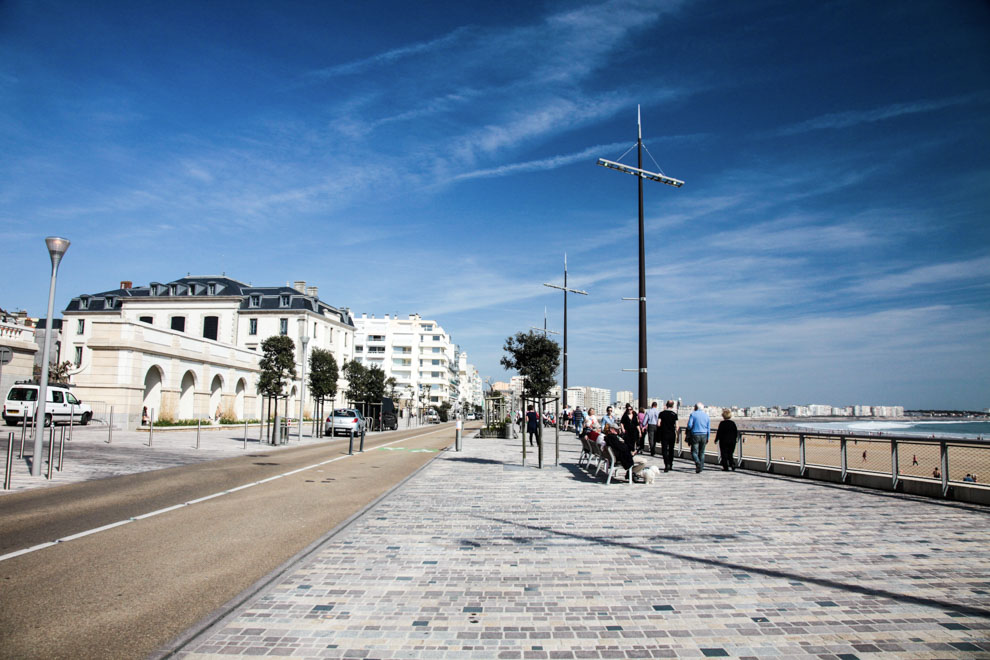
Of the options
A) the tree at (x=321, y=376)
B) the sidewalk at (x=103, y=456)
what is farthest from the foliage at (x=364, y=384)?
the sidewalk at (x=103, y=456)

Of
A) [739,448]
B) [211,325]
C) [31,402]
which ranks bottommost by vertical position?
[739,448]

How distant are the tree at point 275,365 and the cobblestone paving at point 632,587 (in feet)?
68.6

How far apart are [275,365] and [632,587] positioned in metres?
26.1

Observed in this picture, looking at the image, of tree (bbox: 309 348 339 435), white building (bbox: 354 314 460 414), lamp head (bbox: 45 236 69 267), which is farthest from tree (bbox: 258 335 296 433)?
white building (bbox: 354 314 460 414)

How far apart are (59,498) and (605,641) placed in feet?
31.8

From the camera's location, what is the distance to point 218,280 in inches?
2699

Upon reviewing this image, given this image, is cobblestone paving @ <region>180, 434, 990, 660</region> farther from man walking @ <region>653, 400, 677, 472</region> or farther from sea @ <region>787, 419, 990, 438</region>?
sea @ <region>787, 419, 990, 438</region>

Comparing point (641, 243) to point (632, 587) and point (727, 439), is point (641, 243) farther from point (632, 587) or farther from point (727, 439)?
point (632, 587)

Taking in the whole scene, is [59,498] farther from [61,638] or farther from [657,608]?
[657,608]

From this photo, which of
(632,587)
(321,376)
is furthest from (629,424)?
(321,376)

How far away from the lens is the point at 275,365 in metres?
28.6

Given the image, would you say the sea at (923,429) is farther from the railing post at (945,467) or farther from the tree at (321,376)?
the tree at (321,376)

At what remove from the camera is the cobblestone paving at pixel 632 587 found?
386 cm

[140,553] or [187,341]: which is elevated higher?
[187,341]
